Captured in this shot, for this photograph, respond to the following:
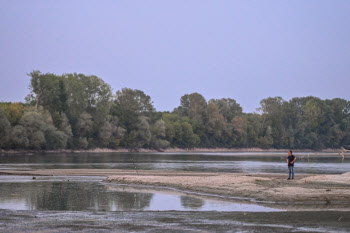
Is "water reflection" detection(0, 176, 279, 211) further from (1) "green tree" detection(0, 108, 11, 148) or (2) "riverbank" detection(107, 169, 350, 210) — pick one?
(1) "green tree" detection(0, 108, 11, 148)

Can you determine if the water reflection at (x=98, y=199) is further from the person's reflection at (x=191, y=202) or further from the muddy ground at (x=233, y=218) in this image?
the muddy ground at (x=233, y=218)

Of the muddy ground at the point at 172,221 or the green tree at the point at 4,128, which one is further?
the green tree at the point at 4,128

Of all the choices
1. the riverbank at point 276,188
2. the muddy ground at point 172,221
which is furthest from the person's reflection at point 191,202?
the muddy ground at point 172,221

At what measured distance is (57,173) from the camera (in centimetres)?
4525

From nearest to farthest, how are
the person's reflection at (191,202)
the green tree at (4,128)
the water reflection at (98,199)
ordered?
the water reflection at (98,199), the person's reflection at (191,202), the green tree at (4,128)

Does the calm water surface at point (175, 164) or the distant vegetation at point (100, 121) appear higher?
the distant vegetation at point (100, 121)

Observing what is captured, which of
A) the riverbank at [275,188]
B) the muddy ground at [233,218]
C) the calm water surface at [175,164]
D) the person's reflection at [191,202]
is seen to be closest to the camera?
the muddy ground at [233,218]

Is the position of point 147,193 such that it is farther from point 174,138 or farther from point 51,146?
point 174,138

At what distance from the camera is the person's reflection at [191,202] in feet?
81.3

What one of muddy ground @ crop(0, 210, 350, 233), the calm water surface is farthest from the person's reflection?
the calm water surface

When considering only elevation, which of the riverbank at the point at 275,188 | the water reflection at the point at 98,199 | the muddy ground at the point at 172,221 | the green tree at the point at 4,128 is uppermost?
the green tree at the point at 4,128

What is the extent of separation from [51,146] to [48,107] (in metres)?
14.5

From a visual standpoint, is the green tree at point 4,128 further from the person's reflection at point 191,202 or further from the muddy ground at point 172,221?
the muddy ground at point 172,221

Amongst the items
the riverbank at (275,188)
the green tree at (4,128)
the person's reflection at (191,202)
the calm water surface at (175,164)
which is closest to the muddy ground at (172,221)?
the person's reflection at (191,202)
